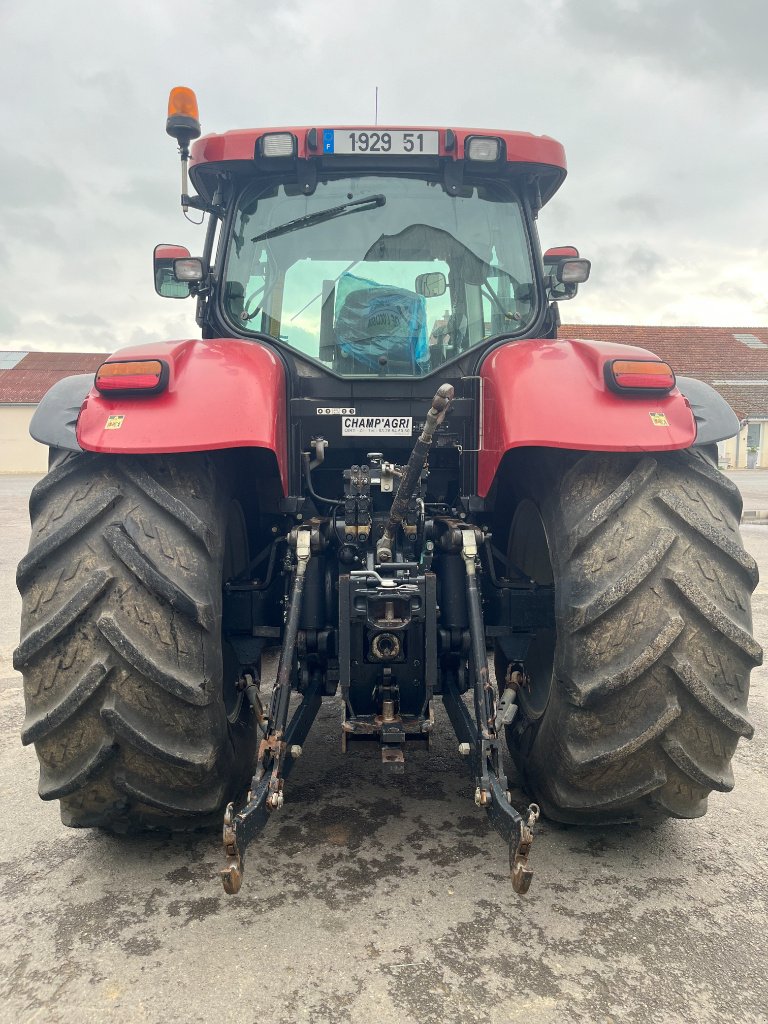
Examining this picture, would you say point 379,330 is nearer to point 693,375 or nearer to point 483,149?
point 483,149

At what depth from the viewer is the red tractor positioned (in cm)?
214

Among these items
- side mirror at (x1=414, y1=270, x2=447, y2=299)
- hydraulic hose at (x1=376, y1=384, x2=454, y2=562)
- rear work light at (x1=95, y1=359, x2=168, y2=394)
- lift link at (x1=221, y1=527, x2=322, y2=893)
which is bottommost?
lift link at (x1=221, y1=527, x2=322, y2=893)

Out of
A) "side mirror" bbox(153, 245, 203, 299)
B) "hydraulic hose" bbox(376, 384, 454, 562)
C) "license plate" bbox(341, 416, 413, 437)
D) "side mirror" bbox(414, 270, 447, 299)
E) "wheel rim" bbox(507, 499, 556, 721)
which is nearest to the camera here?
"hydraulic hose" bbox(376, 384, 454, 562)

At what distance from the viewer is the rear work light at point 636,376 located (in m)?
2.29

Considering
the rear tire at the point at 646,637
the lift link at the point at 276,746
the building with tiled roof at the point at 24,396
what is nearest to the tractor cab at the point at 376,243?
the lift link at the point at 276,746

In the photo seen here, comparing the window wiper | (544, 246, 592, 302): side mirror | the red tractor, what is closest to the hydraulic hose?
the red tractor

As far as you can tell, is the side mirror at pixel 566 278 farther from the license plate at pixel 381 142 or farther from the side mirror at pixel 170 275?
the side mirror at pixel 170 275

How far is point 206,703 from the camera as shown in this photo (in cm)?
219

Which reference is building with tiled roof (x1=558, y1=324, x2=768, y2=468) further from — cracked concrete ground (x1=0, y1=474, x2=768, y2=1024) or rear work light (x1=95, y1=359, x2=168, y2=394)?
rear work light (x1=95, y1=359, x2=168, y2=394)

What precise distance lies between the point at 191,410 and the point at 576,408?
117 cm

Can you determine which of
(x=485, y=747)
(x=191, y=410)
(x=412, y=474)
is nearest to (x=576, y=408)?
(x=412, y=474)

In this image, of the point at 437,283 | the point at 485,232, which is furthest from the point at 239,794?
the point at 485,232

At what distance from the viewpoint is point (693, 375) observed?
2858 cm

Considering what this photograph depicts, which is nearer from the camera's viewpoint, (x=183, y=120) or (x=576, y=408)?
(x=576, y=408)
